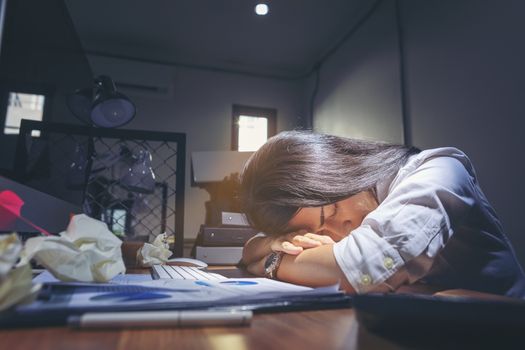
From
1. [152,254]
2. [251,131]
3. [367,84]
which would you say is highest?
[367,84]

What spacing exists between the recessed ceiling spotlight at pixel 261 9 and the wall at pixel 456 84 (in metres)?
0.66

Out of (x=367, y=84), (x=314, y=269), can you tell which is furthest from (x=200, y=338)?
(x=367, y=84)

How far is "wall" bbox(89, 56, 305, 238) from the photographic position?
2.81 meters

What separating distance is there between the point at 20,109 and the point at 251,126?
2528 mm

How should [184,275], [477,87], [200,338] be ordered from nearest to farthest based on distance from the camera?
1. [200,338]
2. [184,275]
3. [477,87]

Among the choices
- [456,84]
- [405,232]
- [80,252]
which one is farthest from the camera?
[456,84]

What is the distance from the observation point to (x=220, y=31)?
259cm

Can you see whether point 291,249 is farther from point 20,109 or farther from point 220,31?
point 220,31

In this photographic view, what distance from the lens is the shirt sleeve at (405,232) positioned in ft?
1.58

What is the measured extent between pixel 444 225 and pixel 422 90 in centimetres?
156

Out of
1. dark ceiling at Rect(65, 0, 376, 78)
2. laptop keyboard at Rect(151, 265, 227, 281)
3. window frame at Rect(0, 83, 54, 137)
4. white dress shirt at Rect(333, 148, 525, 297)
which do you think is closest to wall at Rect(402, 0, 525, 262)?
dark ceiling at Rect(65, 0, 376, 78)

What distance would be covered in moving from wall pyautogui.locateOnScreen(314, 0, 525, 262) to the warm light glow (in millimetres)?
896

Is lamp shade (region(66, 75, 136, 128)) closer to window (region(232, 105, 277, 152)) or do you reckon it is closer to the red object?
the red object

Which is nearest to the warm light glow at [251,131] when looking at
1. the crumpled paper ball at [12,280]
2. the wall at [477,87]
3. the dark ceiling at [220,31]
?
the dark ceiling at [220,31]
